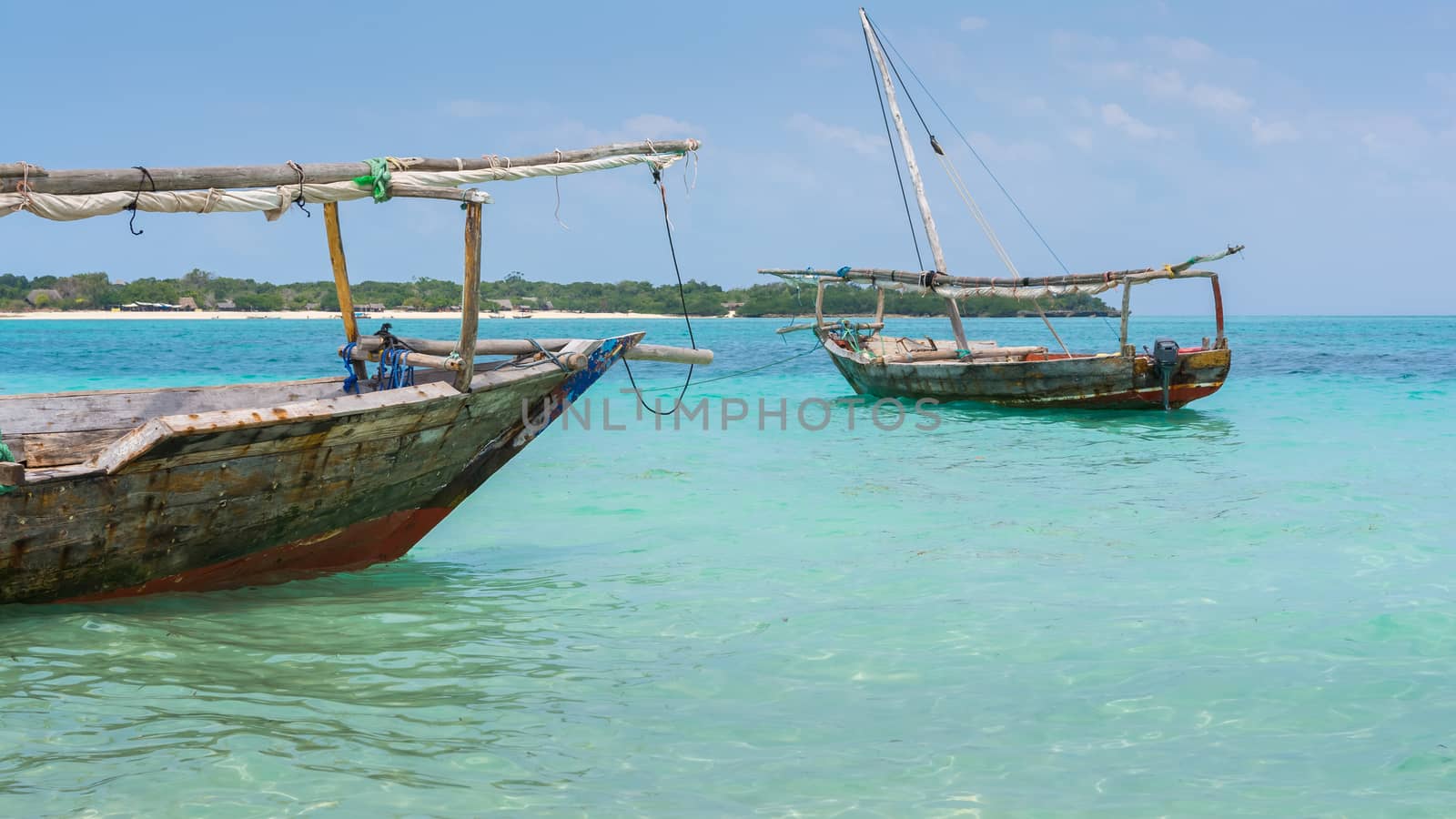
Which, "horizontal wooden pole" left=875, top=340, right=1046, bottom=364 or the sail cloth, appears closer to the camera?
the sail cloth

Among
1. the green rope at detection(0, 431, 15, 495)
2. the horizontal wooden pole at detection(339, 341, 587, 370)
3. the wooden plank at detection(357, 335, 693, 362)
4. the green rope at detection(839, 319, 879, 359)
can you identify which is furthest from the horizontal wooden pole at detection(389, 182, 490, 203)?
the green rope at detection(839, 319, 879, 359)

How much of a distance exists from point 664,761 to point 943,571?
11.1ft

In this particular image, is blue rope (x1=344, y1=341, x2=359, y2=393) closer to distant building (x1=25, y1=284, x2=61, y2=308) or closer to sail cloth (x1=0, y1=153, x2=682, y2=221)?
sail cloth (x1=0, y1=153, x2=682, y2=221)

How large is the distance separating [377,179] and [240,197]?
71 cm

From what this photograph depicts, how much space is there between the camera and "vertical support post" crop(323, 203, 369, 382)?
7.47 metres

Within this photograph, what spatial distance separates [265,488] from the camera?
564cm

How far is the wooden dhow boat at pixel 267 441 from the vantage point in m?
5.10

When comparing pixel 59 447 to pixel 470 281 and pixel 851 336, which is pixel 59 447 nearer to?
pixel 470 281

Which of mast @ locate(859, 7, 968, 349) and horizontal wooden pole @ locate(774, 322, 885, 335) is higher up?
mast @ locate(859, 7, 968, 349)

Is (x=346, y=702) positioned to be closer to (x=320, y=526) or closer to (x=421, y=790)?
(x=421, y=790)

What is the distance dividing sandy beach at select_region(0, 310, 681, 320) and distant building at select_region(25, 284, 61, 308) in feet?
2.67

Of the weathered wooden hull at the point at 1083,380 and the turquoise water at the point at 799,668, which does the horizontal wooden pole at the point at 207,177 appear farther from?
the weathered wooden hull at the point at 1083,380

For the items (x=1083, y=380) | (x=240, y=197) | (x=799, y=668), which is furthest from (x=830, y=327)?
(x=799, y=668)

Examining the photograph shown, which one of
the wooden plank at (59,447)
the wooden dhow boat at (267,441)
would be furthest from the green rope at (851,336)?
the wooden plank at (59,447)
